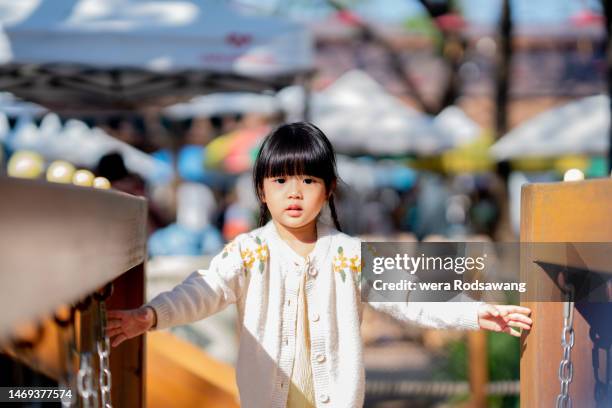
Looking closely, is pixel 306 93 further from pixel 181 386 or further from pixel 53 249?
pixel 53 249

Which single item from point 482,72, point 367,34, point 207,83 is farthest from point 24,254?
point 482,72

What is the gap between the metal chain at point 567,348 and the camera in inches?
82.6

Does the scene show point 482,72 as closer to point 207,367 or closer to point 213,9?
point 213,9

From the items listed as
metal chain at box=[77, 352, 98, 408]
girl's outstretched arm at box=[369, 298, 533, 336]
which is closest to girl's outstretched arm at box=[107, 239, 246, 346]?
girl's outstretched arm at box=[369, 298, 533, 336]

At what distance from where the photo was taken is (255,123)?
17.7 m

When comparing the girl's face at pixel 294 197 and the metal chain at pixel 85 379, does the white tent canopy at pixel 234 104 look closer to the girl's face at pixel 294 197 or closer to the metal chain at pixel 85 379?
the girl's face at pixel 294 197

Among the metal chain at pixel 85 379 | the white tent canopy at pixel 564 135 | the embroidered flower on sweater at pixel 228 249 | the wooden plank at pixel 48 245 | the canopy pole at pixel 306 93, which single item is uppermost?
the white tent canopy at pixel 564 135

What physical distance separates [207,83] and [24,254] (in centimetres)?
608

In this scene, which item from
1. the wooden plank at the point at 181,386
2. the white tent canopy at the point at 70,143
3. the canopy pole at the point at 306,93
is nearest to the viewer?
the wooden plank at the point at 181,386

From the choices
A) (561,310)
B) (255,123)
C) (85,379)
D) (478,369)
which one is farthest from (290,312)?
(255,123)

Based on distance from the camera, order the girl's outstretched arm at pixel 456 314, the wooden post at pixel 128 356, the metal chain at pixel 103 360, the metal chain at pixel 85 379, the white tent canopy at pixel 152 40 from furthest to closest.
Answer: the white tent canopy at pixel 152 40
the girl's outstretched arm at pixel 456 314
the wooden post at pixel 128 356
the metal chain at pixel 103 360
the metal chain at pixel 85 379

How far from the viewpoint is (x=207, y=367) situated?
4254 mm

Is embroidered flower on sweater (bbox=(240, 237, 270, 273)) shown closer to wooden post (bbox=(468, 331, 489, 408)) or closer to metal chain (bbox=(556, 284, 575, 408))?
metal chain (bbox=(556, 284, 575, 408))

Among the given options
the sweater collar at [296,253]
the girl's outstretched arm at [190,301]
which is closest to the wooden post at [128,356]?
the girl's outstretched arm at [190,301]
